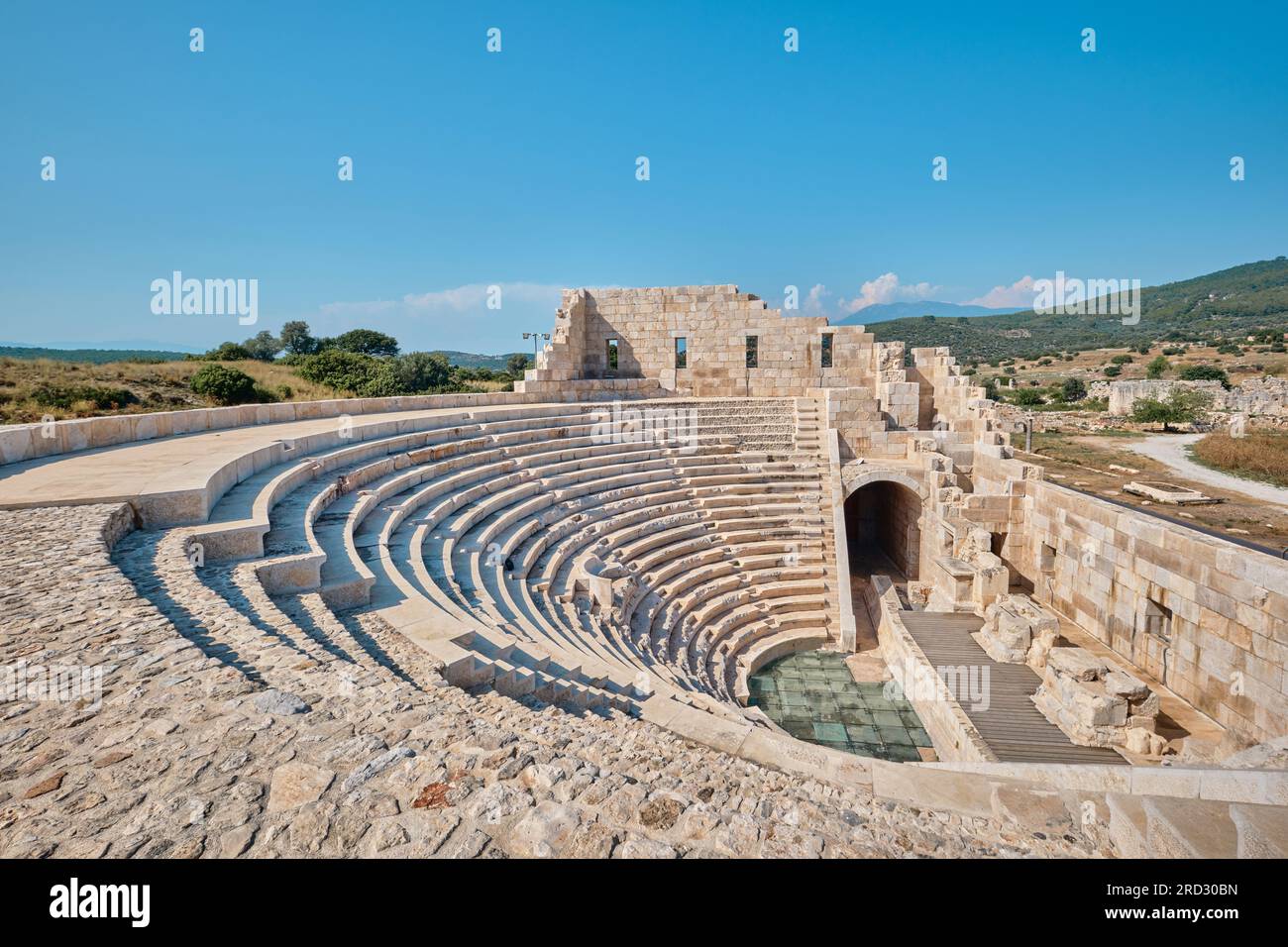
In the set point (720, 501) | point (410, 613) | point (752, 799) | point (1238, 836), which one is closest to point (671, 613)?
point (720, 501)

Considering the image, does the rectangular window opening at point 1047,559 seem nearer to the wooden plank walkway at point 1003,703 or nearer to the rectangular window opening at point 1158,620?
the wooden plank walkway at point 1003,703

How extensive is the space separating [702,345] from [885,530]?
26.4 ft

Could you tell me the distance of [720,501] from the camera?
14328 mm

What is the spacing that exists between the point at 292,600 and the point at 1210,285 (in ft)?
473

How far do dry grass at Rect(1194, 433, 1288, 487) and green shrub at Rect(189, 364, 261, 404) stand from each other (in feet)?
101

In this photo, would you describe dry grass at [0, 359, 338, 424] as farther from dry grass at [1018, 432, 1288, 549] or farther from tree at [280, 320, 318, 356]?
dry grass at [1018, 432, 1288, 549]

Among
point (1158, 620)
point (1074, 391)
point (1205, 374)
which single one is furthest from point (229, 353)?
point (1205, 374)

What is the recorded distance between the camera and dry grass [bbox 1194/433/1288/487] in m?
18.7

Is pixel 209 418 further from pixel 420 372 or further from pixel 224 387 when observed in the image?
pixel 420 372

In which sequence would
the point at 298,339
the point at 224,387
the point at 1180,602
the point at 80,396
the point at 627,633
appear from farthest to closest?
the point at 298,339 → the point at 224,387 → the point at 80,396 → the point at 1180,602 → the point at 627,633

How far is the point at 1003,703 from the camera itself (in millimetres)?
8898

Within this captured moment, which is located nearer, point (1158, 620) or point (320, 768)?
point (320, 768)

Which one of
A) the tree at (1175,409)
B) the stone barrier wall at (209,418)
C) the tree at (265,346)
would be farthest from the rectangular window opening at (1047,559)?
the tree at (265,346)
